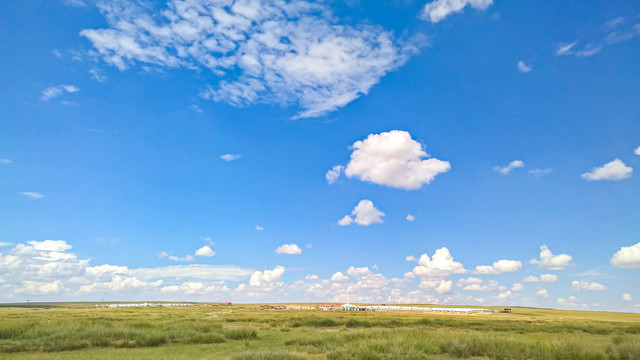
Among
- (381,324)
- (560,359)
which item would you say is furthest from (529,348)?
(381,324)

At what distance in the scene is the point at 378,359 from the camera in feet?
42.3

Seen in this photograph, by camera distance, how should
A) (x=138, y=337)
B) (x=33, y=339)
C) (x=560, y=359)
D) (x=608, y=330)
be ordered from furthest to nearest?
(x=608, y=330) → (x=138, y=337) → (x=33, y=339) → (x=560, y=359)

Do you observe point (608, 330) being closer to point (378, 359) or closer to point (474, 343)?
point (474, 343)

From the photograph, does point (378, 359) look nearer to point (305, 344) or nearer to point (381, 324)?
point (305, 344)

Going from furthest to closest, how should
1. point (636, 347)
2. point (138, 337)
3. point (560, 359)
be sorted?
1. point (138, 337)
2. point (636, 347)
3. point (560, 359)

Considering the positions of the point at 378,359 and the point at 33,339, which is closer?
the point at 378,359

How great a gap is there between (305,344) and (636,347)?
1401cm

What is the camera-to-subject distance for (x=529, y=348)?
1384 centimetres

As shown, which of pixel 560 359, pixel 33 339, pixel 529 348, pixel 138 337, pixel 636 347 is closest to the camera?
pixel 560 359

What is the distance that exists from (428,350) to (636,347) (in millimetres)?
8197

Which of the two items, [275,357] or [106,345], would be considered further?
[106,345]

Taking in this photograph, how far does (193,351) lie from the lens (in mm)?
17422

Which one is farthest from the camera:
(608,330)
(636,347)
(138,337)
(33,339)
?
(608,330)

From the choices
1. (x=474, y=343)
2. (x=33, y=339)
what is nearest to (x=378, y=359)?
(x=474, y=343)
